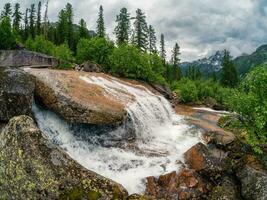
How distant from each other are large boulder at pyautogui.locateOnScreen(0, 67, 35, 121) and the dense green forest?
37.8ft

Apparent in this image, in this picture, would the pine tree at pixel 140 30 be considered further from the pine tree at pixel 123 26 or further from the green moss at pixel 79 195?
the green moss at pixel 79 195

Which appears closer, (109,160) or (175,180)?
(175,180)

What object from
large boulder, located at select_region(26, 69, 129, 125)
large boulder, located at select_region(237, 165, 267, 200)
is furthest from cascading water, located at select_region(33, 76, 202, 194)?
large boulder, located at select_region(237, 165, 267, 200)

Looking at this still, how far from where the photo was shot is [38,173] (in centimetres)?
1564

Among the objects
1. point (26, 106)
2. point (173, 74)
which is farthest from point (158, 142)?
point (173, 74)

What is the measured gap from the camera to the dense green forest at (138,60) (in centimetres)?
2436

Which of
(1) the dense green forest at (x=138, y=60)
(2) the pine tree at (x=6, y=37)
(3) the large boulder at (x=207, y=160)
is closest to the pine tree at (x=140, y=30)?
(1) the dense green forest at (x=138, y=60)

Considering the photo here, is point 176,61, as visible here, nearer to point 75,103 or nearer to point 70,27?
point 70,27

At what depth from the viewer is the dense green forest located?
2436 centimetres

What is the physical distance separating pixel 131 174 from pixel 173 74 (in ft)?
301

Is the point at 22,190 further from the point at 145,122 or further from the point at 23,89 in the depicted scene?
the point at 145,122

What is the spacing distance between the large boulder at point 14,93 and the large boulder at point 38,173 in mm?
6144

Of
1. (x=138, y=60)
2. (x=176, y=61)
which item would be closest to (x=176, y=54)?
(x=176, y=61)

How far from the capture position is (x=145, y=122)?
32.1 m
